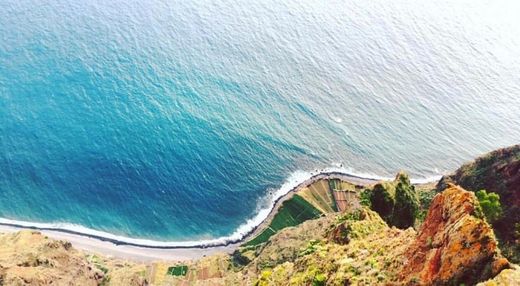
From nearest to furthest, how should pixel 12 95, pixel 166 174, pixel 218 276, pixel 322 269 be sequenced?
pixel 322 269, pixel 218 276, pixel 166 174, pixel 12 95

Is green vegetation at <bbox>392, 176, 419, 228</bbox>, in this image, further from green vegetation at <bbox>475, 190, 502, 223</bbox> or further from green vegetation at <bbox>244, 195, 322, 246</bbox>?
green vegetation at <bbox>244, 195, 322, 246</bbox>

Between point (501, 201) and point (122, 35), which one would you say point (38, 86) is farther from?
point (501, 201)

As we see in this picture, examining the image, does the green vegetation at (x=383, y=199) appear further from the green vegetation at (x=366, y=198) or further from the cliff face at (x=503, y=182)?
the cliff face at (x=503, y=182)

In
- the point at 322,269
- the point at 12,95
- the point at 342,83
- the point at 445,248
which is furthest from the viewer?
the point at 342,83

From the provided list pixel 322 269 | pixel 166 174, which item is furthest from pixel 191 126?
pixel 322 269

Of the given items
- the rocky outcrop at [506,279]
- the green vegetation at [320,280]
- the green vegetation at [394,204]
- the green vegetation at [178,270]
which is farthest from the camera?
the green vegetation at [178,270]

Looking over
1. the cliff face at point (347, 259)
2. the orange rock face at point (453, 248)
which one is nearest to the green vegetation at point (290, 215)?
the cliff face at point (347, 259)

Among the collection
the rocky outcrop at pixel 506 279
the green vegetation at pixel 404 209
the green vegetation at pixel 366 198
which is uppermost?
the green vegetation at pixel 366 198
